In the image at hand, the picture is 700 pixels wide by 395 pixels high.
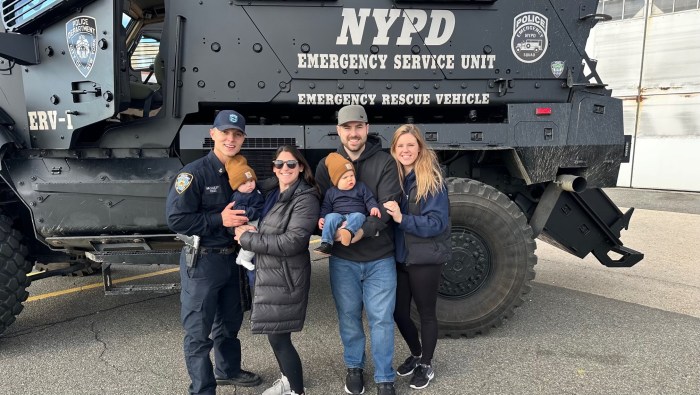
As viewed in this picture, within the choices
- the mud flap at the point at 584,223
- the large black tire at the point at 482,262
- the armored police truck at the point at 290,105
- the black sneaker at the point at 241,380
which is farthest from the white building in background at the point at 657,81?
the black sneaker at the point at 241,380

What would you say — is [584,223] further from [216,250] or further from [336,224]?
[216,250]

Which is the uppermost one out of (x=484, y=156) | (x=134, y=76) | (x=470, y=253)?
(x=134, y=76)

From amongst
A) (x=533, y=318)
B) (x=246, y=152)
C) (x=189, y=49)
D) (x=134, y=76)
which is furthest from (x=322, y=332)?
(x=134, y=76)

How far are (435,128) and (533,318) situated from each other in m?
1.87

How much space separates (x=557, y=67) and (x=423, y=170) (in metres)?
1.84

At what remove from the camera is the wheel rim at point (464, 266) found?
3.51m

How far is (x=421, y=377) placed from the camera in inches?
113

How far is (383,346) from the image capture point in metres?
2.69

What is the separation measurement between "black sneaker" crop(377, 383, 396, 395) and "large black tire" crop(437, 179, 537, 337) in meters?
0.94

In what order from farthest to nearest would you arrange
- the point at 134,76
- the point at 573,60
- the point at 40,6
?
the point at 134,76, the point at 573,60, the point at 40,6

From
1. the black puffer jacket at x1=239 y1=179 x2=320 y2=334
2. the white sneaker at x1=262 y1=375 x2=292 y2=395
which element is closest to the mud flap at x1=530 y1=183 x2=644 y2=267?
the black puffer jacket at x1=239 y1=179 x2=320 y2=334

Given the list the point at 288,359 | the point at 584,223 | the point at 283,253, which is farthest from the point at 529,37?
the point at 288,359

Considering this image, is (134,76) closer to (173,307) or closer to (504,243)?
(173,307)

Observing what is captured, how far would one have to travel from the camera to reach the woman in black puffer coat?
7.89 ft
